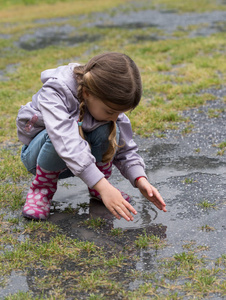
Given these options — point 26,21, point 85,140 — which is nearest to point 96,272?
point 85,140

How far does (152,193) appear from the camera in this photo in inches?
124

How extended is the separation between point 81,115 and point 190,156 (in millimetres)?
1670

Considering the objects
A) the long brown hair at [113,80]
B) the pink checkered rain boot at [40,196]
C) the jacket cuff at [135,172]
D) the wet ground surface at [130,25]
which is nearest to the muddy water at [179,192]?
the pink checkered rain boot at [40,196]

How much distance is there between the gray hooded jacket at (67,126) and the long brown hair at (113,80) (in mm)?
155

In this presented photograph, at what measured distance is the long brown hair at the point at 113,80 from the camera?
2.91 m

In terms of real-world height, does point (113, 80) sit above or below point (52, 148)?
above

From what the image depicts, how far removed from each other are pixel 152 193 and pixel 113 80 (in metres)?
0.79

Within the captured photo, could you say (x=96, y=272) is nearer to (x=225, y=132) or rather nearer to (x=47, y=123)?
(x=47, y=123)

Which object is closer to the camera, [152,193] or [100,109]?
[100,109]

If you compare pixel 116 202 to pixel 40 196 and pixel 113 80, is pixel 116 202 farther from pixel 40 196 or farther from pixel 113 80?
pixel 40 196

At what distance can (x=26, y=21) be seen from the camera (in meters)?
14.6

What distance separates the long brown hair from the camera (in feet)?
9.53

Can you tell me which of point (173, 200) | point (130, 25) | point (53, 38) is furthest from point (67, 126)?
point (130, 25)

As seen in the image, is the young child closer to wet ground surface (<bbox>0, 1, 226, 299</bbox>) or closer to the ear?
the ear
